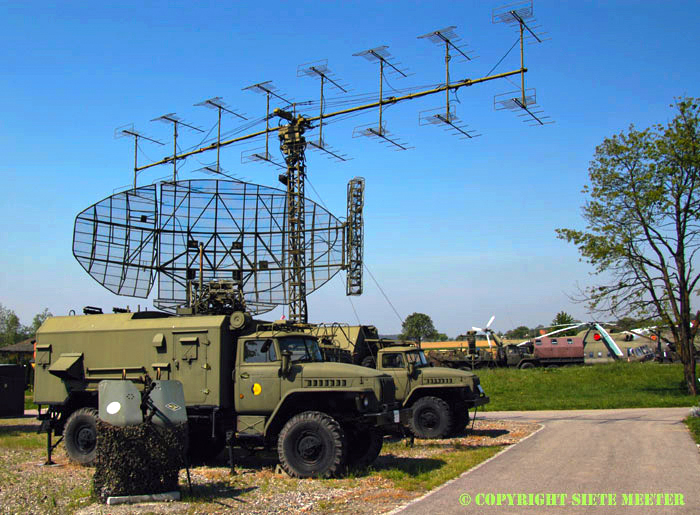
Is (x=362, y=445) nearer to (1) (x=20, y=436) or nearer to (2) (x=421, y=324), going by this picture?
(1) (x=20, y=436)

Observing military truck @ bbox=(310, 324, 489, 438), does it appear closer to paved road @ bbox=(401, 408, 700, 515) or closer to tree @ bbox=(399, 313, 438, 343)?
paved road @ bbox=(401, 408, 700, 515)

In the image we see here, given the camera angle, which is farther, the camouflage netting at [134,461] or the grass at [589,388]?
the grass at [589,388]

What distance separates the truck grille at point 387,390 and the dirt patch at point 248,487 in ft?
3.90

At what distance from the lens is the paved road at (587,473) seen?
852 centimetres

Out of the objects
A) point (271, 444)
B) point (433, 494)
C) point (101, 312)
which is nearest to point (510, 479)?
point (433, 494)

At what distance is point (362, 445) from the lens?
12.0 meters

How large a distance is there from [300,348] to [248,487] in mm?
2819

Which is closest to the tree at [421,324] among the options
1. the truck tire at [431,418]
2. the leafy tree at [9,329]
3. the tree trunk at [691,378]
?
the leafy tree at [9,329]

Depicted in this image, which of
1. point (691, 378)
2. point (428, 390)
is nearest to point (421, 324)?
point (691, 378)

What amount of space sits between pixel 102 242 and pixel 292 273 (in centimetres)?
627

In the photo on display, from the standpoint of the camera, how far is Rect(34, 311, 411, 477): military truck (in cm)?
1112

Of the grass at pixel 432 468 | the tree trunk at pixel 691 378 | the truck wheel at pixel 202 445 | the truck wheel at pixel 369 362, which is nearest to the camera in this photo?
the grass at pixel 432 468

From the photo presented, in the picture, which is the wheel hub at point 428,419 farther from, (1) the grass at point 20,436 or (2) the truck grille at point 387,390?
(1) the grass at point 20,436

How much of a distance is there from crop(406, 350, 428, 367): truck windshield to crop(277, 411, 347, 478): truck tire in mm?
6734
